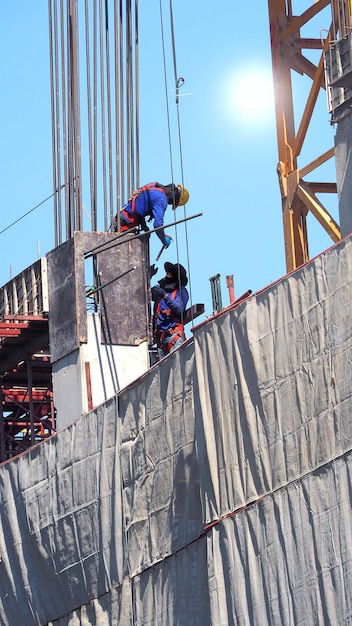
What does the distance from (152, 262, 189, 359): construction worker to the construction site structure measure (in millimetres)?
289

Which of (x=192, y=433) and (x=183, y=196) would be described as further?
(x=183, y=196)

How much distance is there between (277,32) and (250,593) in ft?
47.6

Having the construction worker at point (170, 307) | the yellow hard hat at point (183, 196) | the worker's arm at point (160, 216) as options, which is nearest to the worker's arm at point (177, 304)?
the construction worker at point (170, 307)

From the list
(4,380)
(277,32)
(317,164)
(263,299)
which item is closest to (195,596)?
(263,299)

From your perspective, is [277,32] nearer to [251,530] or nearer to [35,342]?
[35,342]

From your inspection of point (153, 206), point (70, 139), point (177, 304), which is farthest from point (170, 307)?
point (70, 139)

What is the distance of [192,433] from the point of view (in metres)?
22.8

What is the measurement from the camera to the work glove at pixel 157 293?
29.8m

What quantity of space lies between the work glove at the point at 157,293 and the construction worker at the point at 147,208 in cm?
86

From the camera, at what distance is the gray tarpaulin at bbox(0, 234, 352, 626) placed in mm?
19562

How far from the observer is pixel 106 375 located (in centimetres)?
2903

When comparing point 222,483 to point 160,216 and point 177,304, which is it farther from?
point 160,216

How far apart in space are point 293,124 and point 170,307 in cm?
493

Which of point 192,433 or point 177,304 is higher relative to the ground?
point 177,304
